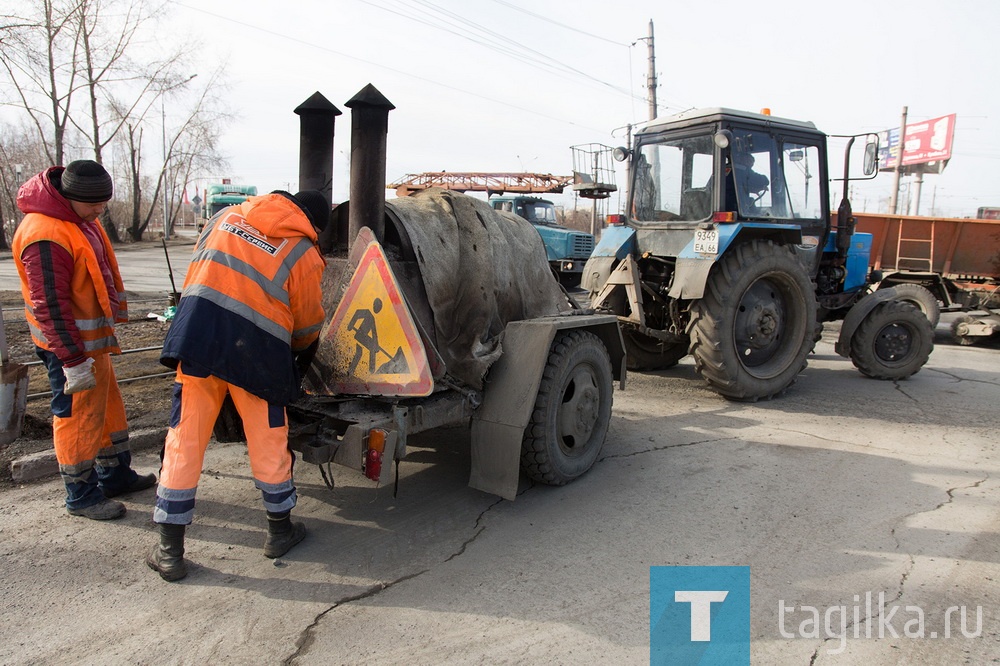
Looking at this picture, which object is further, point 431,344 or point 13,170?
point 13,170

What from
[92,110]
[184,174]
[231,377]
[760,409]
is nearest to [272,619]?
[231,377]

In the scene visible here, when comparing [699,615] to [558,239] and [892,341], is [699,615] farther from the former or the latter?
[558,239]

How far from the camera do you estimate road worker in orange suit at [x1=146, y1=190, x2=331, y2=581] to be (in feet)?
9.65

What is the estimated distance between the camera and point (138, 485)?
13.0 ft

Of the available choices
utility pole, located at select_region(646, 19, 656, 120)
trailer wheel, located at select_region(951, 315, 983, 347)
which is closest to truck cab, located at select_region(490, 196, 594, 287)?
utility pole, located at select_region(646, 19, 656, 120)

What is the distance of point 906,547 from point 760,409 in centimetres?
295

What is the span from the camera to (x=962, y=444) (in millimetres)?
5449

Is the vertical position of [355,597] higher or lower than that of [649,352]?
lower

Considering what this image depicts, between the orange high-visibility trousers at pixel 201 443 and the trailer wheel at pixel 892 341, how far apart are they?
719cm

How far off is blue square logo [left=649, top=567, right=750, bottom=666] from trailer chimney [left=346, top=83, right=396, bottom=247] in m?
2.35

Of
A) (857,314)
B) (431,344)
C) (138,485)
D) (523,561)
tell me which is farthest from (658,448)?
(857,314)

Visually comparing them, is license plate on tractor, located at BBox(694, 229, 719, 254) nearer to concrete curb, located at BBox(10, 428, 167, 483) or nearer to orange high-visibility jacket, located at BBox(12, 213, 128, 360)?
orange high-visibility jacket, located at BBox(12, 213, 128, 360)

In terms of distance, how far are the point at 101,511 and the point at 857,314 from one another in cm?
786

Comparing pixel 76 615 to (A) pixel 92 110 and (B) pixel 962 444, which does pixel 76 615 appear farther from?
(A) pixel 92 110
